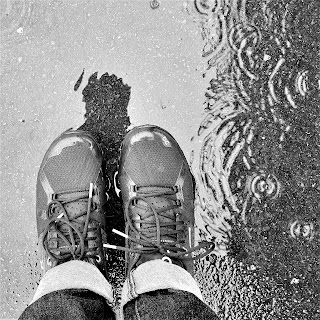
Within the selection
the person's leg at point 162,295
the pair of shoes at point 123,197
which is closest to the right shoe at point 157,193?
the pair of shoes at point 123,197

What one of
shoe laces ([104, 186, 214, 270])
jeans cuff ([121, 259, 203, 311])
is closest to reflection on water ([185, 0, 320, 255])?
shoe laces ([104, 186, 214, 270])

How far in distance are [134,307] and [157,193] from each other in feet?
1.14

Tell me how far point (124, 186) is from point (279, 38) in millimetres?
665

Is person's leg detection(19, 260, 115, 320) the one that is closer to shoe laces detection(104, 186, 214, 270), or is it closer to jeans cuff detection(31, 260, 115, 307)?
jeans cuff detection(31, 260, 115, 307)

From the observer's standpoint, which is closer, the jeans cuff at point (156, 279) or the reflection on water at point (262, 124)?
the jeans cuff at point (156, 279)

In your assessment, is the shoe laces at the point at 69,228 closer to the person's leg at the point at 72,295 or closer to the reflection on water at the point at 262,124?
the person's leg at the point at 72,295

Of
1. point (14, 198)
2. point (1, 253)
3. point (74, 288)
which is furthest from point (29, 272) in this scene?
point (74, 288)

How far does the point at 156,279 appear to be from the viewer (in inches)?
42.6

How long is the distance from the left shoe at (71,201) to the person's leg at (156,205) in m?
0.07

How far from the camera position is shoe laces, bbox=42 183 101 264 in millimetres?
1230

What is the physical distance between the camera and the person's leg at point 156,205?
1213mm

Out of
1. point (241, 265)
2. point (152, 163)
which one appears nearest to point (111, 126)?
point (152, 163)

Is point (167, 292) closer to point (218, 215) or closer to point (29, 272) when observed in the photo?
point (218, 215)

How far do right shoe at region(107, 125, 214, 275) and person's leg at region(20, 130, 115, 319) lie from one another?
0.27 ft
